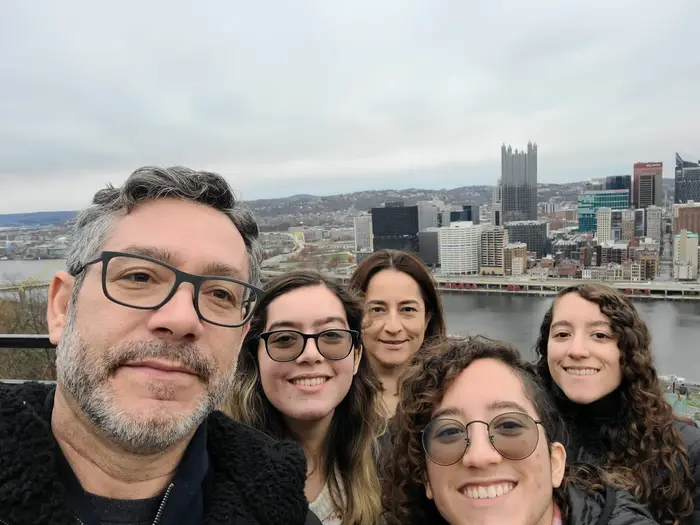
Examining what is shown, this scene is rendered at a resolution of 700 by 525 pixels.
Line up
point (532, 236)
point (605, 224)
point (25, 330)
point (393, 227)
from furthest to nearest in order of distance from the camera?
Result: point (605, 224), point (532, 236), point (393, 227), point (25, 330)

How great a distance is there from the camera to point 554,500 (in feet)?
2.83

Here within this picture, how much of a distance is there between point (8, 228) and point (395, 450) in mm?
9641

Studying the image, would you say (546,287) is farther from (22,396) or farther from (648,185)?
(648,185)

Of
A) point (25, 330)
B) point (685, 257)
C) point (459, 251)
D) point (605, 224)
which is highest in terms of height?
point (25, 330)

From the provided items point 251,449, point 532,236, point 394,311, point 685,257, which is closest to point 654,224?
point 532,236

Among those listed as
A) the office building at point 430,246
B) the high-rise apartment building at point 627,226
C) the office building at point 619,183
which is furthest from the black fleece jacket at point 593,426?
the office building at point 619,183

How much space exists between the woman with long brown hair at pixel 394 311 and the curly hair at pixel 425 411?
57cm

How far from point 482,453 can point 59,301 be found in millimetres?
661

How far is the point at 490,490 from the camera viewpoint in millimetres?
745

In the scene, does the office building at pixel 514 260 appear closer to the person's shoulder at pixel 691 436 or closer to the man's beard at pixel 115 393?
the person's shoulder at pixel 691 436

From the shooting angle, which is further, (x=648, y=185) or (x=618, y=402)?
(x=648, y=185)

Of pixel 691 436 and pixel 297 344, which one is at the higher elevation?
pixel 297 344

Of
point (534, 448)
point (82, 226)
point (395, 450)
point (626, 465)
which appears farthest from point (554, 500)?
point (82, 226)

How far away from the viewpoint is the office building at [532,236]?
29.3 meters
